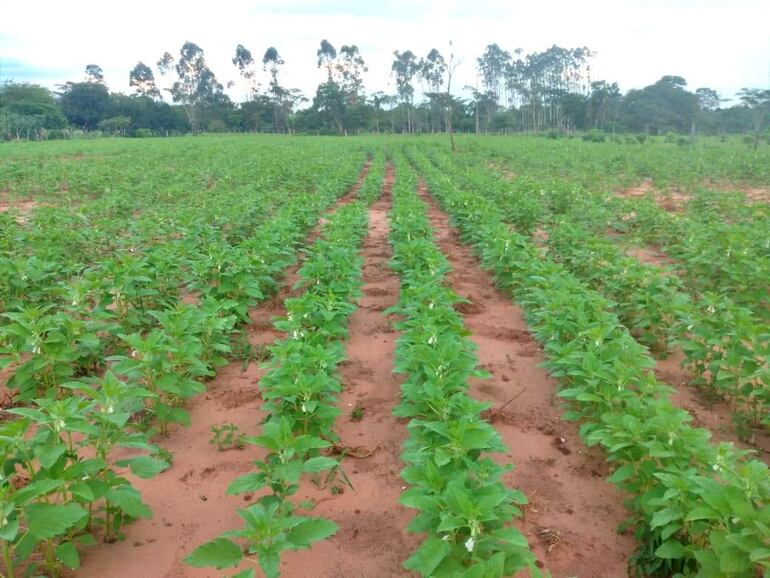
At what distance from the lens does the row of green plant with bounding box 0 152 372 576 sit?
2332mm

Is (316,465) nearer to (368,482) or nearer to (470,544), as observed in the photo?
(368,482)

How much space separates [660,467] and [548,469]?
2.92ft

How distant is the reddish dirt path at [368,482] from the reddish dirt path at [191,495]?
50 cm

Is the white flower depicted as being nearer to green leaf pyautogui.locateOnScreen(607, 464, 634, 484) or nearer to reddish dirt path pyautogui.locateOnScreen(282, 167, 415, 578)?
reddish dirt path pyautogui.locateOnScreen(282, 167, 415, 578)

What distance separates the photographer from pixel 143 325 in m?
5.32

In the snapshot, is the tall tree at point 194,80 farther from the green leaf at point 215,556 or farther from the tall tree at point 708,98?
the green leaf at point 215,556

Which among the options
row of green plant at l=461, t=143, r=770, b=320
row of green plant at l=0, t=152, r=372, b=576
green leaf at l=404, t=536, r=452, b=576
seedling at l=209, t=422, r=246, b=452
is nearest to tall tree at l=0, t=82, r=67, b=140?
row of green plant at l=461, t=143, r=770, b=320

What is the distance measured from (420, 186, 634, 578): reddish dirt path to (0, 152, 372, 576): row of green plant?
2.04 meters

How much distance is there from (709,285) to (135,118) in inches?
2885

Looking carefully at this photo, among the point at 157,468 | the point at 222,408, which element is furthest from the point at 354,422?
the point at 157,468

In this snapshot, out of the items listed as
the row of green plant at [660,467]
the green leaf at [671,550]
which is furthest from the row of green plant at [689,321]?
the green leaf at [671,550]

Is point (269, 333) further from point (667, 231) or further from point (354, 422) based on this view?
point (667, 231)

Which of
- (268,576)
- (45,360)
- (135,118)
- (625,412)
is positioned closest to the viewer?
(268,576)

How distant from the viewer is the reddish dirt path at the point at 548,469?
278 centimetres
